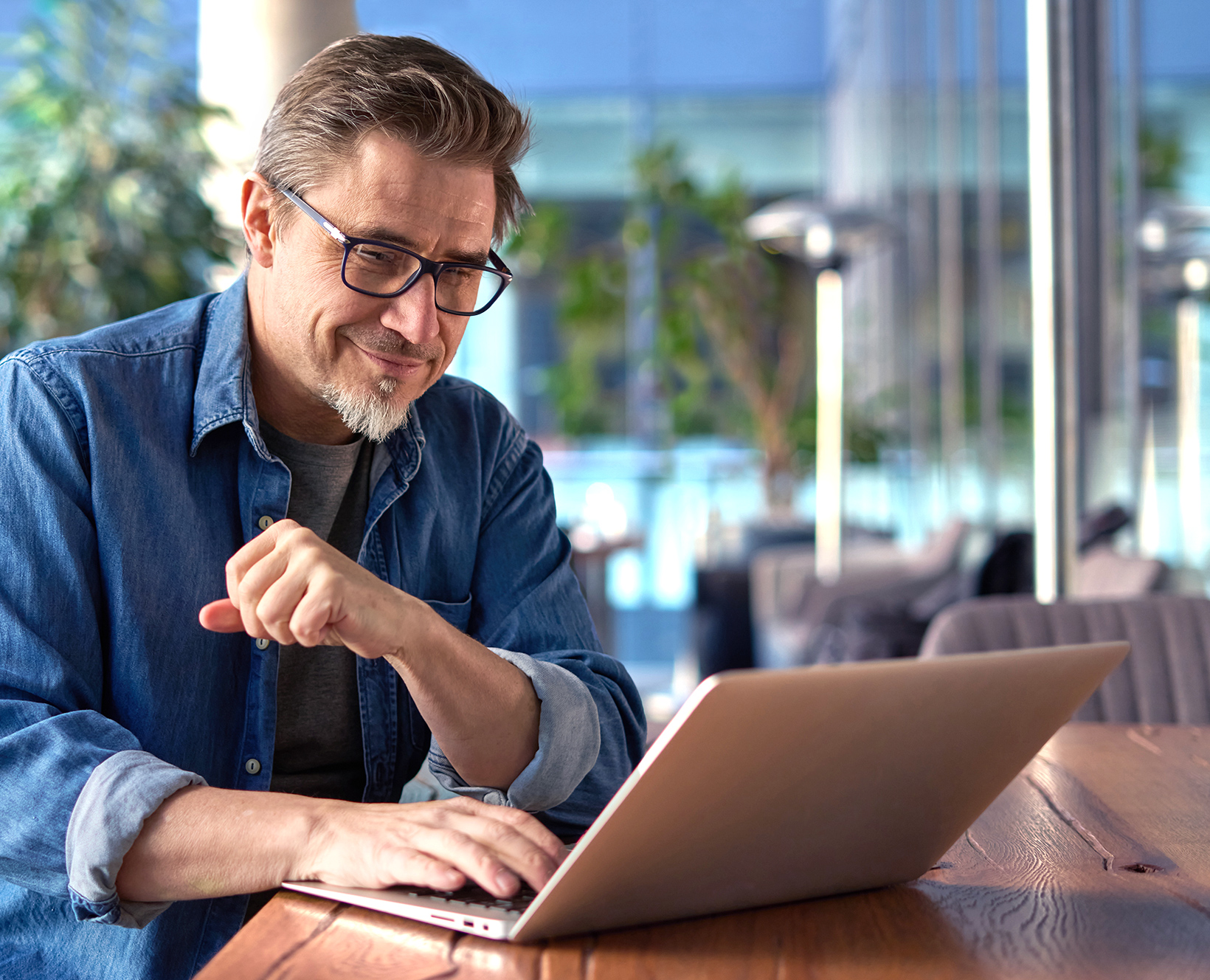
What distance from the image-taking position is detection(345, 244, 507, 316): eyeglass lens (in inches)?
41.5

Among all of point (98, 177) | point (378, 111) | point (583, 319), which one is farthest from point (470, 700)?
point (583, 319)

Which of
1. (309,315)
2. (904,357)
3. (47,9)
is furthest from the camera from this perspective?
(904,357)

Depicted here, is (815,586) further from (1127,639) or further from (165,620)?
(165,620)

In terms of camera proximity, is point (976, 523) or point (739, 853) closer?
point (739, 853)

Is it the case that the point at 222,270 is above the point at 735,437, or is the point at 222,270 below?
above

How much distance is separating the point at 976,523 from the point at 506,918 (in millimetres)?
4580

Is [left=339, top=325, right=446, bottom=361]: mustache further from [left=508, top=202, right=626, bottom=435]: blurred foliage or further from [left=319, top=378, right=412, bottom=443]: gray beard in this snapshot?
[left=508, top=202, right=626, bottom=435]: blurred foliage

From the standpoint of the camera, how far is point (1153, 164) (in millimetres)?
3529

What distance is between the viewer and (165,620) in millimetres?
984

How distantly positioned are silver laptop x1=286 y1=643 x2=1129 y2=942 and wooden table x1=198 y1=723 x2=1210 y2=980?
0.01m

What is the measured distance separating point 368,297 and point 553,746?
0.42 metres

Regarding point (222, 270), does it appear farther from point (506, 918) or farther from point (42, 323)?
point (506, 918)

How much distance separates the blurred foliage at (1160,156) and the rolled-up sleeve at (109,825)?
3.40 metres

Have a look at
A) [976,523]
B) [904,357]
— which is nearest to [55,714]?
[976,523]
